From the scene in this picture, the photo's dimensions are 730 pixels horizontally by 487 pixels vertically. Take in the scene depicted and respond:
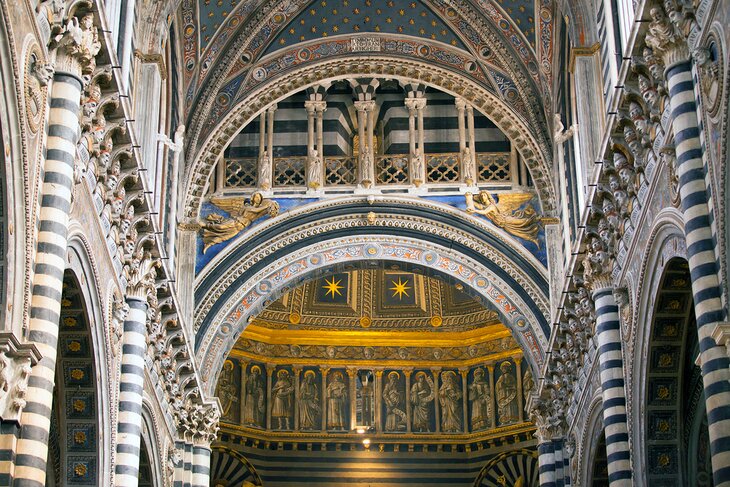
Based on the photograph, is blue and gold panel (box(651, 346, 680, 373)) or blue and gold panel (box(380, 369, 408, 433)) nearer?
blue and gold panel (box(651, 346, 680, 373))

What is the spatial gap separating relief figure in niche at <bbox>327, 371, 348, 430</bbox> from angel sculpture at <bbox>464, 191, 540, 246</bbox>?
771cm

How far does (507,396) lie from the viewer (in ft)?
101

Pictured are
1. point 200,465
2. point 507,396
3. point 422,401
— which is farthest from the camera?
point 422,401

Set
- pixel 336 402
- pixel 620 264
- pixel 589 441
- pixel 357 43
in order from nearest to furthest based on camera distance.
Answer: pixel 620 264
pixel 589 441
pixel 357 43
pixel 336 402

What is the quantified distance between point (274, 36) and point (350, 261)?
445 centimetres

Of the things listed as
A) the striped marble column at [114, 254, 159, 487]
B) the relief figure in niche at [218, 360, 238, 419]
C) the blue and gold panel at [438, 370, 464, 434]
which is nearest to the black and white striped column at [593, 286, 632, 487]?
the striped marble column at [114, 254, 159, 487]

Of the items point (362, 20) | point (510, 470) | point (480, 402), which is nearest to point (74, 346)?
point (362, 20)

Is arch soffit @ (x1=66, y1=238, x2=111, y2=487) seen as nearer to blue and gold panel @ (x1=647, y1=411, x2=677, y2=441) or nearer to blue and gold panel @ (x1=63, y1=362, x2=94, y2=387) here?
blue and gold panel @ (x1=63, y1=362, x2=94, y2=387)

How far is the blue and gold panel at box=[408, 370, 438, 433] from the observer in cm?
3106

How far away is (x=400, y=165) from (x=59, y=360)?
36.2 feet

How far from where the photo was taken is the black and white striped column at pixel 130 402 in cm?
1747

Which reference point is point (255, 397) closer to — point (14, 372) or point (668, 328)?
point (668, 328)

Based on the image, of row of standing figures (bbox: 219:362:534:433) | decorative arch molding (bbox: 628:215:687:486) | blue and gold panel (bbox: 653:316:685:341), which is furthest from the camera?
row of standing figures (bbox: 219:362:534:433)

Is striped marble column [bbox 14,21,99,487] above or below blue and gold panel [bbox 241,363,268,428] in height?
below
